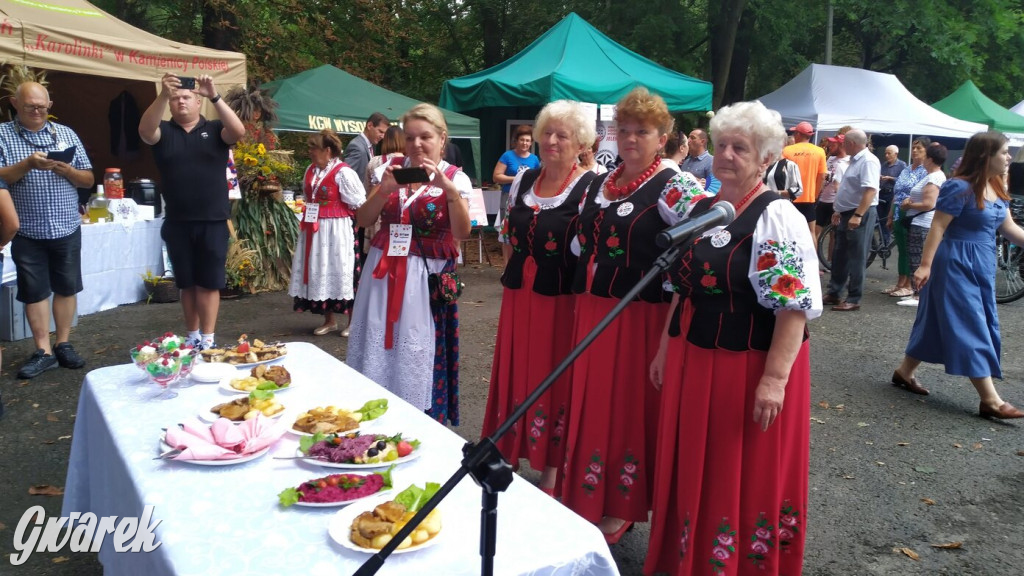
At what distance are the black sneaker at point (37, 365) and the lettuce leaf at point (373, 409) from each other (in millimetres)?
4056

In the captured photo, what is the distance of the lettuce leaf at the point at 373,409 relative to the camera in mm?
2266

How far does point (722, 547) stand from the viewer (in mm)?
2527

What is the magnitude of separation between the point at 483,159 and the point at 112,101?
22.2 ft

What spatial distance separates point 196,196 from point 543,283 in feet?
8.28

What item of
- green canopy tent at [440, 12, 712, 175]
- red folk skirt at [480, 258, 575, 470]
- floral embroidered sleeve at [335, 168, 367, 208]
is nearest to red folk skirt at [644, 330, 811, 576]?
red folk skirt at [480, 258, 575, 470]

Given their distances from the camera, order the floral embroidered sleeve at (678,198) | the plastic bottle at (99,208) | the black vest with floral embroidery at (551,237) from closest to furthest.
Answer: the floral embroidered sleeve at (678,198)
the black vest with floral embroidery at (551,237)
the plastic bottle at (99,208)

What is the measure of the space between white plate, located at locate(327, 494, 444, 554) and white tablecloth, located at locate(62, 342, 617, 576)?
0.01 m

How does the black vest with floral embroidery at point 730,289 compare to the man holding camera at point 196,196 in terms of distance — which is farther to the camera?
the man holding camera at point 196,196

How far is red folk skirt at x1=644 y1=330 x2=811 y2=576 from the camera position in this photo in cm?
252

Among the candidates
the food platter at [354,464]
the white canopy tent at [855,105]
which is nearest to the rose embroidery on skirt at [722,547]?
the food platter at [354,464]

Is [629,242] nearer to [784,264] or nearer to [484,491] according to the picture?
[784,264]

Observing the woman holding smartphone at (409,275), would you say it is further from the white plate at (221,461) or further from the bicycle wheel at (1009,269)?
the bicycle wheel at (1009,269)

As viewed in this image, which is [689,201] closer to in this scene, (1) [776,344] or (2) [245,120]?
(1) [776,344]

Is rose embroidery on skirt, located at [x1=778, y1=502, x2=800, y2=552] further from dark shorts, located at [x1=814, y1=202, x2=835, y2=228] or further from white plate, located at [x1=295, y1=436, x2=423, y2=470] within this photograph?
dark shorts, located at [x1=814, y1=202, x2=835, y2=228]
